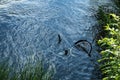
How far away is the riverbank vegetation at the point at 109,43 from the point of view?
21.3 feet

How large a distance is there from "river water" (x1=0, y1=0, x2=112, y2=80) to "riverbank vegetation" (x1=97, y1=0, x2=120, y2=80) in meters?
0.28

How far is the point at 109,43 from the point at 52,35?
4084 mm

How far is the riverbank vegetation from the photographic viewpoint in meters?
6.48

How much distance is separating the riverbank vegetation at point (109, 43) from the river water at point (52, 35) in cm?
28

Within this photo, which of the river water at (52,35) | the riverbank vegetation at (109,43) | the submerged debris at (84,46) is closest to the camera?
the riverbank vegetation at (109,43)

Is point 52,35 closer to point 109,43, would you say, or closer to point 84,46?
point 84,46

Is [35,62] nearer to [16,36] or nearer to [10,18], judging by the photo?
[16,36]

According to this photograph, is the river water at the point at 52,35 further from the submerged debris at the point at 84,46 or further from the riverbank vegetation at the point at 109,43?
the riverbank vegetation at the point at 109,43

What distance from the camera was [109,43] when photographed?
648 centimetres

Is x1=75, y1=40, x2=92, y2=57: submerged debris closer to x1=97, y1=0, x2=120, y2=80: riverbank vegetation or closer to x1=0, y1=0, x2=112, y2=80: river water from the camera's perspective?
x1=0, y1=0, x2=112, y2=80: river water

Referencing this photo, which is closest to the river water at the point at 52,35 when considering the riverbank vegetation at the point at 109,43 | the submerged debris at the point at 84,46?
the submerged debris at the point at 84,46

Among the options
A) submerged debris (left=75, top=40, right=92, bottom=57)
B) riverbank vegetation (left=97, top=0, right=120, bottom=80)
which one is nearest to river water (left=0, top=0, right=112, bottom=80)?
submerged debris (left=75, top=40, right=92, bottom=57)

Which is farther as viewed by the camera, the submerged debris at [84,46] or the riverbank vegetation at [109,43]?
the submerged debris at [84,46]

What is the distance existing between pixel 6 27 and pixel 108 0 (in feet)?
20.8
